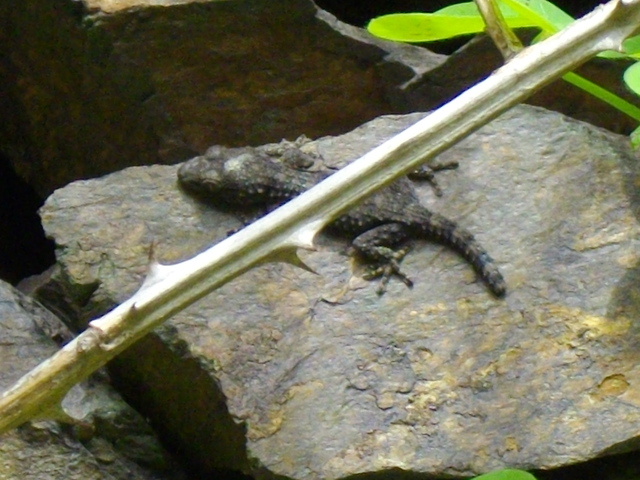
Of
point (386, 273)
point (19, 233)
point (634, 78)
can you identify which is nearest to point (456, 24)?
point (634, 78)

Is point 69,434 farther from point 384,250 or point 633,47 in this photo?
point 633,47

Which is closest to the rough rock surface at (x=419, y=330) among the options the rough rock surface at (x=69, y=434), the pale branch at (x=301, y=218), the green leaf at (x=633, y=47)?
the rough rock surface at (x=69, y=434)

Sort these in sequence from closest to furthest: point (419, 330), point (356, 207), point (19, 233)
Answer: point (419, 330) < point (356, 207) < point (19, 233)

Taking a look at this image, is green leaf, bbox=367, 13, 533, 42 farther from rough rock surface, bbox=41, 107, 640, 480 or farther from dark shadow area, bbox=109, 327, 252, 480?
dark shadow area, bbox=109, 327, 252, 480

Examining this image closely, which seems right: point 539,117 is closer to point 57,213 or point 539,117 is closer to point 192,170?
point 192,170

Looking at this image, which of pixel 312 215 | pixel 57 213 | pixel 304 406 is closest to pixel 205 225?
pixel 57 213

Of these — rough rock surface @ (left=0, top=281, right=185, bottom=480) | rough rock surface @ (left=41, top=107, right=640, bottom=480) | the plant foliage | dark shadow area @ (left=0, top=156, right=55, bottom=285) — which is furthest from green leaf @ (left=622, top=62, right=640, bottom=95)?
dark shadow area @ (left=0, top=156, right=55, bottom=285)
